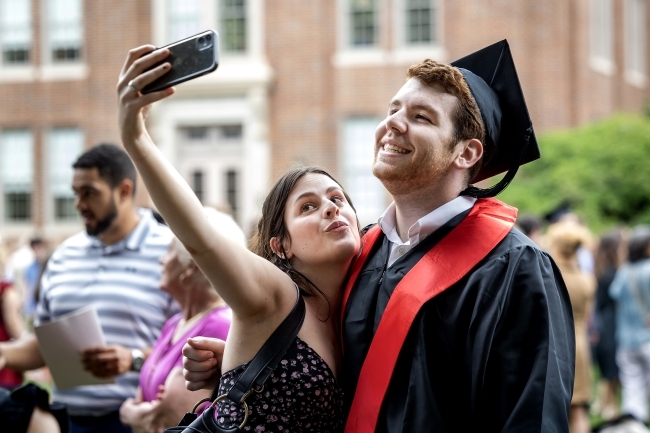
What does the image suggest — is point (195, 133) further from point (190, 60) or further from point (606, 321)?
point (190, 60)

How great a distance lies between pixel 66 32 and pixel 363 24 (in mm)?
6823

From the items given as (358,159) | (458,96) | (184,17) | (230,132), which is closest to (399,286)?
(458,96)

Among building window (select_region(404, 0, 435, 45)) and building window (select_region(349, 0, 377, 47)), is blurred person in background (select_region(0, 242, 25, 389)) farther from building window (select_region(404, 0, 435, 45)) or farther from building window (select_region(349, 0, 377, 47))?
building window (select_region(404, 0, 435, 45))

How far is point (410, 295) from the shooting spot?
9.03 ft

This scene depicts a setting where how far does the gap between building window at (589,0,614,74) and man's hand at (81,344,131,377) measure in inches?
714

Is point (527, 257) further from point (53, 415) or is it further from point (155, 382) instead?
point (53, 415)

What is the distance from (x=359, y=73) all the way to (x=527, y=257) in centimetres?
1705

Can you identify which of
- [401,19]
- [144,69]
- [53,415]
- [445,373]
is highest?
[401,19]

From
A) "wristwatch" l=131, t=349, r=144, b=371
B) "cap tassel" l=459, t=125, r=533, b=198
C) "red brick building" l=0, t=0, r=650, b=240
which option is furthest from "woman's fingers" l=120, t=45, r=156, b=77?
"red brick building" l=0, t=0, r=650, b=240

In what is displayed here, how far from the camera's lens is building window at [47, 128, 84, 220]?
834 inches

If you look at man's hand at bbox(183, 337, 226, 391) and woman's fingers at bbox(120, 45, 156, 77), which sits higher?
woman's fingers at bbox(120, 45, 156, 77)

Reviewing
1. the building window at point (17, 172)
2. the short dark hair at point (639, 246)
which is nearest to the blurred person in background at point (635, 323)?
the short dark hair at point (639, 246)

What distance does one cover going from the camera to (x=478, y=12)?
19.0 meters

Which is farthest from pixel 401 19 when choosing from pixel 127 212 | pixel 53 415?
pixel 53 415
